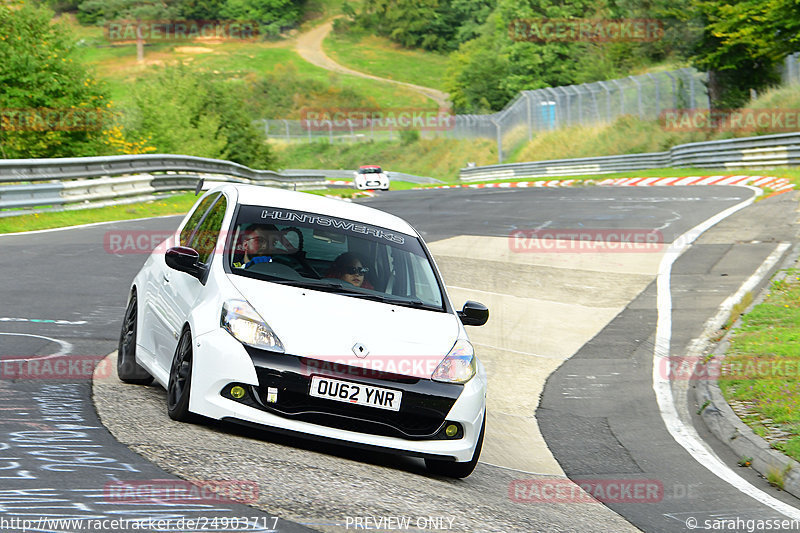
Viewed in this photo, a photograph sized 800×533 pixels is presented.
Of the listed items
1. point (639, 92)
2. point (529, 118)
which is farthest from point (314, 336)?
point (529, 118)

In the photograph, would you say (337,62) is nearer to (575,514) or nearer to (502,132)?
(502,132)

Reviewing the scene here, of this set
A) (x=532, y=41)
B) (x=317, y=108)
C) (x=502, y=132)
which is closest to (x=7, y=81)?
(x=502, y=132)

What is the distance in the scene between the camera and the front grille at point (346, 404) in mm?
6066

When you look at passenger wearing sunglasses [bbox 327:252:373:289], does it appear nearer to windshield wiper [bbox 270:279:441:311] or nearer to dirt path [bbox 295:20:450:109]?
windshield wiper [bbox 270:279:441:311]

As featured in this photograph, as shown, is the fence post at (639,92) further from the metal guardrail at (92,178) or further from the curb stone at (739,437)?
the curb stone at (739,437)

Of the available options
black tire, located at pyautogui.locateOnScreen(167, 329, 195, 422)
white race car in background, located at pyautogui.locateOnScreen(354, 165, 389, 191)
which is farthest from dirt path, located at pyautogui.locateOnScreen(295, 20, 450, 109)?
black tire, located at pyautogui.locateOnScreen(167, 329, 195, 422)

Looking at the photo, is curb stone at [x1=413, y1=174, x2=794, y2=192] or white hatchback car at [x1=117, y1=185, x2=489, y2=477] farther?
curb stone at [x1=413, y1=174, x2=794, y2=192]

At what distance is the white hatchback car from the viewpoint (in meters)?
6.10

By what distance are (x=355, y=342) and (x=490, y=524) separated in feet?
4.70
